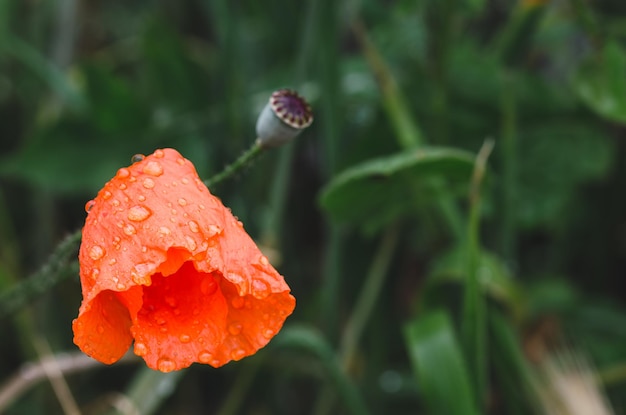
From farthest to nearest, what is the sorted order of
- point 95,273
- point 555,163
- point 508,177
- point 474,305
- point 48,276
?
point 555,163
point 508,177
point 474,305
point 48,276
point 95,273

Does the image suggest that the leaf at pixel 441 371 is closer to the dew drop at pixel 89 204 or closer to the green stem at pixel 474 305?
the green stem at pixel 474 305

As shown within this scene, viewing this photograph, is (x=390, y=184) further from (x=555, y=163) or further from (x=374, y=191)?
(x=555, y=163)

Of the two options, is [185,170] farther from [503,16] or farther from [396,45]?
[503,16]

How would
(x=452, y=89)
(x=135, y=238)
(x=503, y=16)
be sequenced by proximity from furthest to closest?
1. (x=503, y=16)
2. (x=452, y=89)
3. (x=135, y=238)

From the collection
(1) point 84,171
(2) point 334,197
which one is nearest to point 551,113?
(2) point 334,197

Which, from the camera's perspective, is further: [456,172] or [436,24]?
[436,24]

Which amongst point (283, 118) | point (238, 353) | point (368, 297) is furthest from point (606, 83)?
point (238, 353)

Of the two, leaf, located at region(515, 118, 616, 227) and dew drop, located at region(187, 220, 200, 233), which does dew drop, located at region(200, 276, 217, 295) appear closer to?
dew drop, located at region(187, 220, 200, 233)
